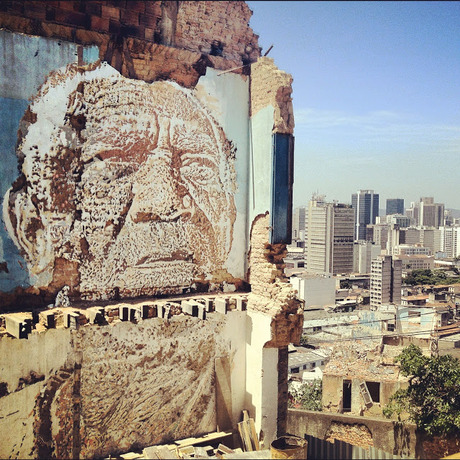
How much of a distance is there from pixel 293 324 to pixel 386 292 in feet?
154

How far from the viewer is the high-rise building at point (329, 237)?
7169 centimetres

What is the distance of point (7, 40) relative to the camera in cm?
517

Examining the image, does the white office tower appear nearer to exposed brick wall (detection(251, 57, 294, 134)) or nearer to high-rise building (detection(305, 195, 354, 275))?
high-rise building (detection(305, 195, 354, 275))

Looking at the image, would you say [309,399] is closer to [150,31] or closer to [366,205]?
[150,31]

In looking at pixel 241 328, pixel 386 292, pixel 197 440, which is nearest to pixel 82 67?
pixel 241 328

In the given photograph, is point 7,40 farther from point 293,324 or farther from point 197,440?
point 197,440

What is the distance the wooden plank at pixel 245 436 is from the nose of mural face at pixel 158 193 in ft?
10.3

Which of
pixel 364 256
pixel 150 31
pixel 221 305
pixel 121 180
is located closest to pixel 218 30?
pixel 150 31

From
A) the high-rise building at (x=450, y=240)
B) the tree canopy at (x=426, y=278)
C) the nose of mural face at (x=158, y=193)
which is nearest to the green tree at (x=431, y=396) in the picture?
the nose of mural face at (x=158, y=193)

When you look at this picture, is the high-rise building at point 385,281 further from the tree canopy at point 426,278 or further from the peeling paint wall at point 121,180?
the peeling paint wall at point 121,180

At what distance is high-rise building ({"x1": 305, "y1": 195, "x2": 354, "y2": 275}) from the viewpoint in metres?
71.7

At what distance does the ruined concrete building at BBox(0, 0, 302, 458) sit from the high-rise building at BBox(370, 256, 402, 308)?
45648 millimetres

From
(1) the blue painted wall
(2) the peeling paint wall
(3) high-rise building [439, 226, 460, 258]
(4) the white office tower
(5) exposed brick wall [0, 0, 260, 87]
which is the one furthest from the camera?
(3) high-rise building [439, 226, 460, 258]

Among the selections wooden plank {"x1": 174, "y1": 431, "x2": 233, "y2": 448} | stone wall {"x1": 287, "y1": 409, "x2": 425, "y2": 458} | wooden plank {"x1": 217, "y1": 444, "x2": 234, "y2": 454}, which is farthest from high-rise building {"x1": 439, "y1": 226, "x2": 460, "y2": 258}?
wooden plank {"x1": 217, "y1": 444, "x2": 234, "y2": 454}
